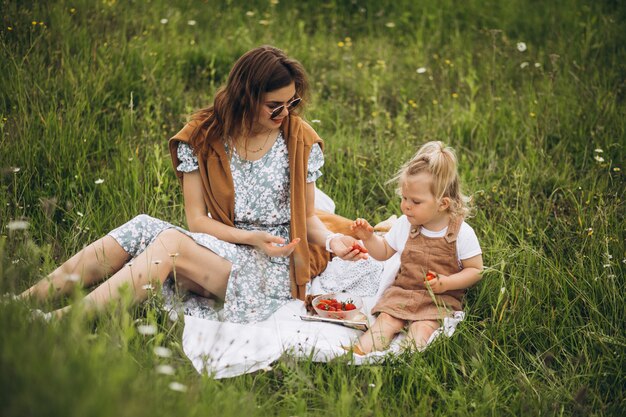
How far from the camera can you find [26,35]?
4.70 metres

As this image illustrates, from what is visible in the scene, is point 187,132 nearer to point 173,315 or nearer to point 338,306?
point 173,315

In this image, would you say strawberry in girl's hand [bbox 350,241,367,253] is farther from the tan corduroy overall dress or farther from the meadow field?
the meadow field

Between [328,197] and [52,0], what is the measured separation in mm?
2808

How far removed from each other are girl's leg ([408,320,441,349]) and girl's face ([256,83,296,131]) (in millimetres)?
1198

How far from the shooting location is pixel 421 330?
313 centimetres

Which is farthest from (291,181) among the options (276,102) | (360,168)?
(360,168)

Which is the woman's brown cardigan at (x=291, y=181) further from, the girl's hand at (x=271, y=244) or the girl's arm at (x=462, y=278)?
the girl's arm at (x=462, y=278)

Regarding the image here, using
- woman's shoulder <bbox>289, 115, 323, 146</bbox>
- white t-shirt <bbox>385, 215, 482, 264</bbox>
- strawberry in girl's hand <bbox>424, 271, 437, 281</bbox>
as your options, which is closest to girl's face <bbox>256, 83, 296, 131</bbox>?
woman's shoulder <bbox>289, 115, 323, 146</bbox>

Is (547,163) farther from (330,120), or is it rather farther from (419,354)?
(419,354)

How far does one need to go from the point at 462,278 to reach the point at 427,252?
21 centimetres

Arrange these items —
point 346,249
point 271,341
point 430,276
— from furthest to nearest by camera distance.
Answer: point 346,249, point 430,276, point 271,341

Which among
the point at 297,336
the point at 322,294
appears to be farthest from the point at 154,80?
the point at 297,336

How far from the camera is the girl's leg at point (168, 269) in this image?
291 centimetres


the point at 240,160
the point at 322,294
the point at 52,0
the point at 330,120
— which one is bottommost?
the point at 322,294
